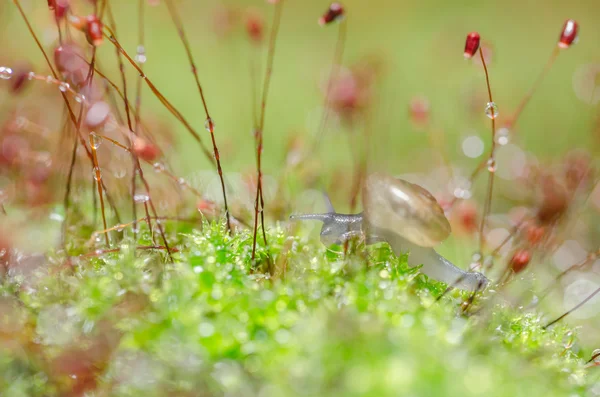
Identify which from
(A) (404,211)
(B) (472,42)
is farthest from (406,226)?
(B) (472,42)

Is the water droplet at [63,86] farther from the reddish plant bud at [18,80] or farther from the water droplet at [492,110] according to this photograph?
the water droplet at [492,110]

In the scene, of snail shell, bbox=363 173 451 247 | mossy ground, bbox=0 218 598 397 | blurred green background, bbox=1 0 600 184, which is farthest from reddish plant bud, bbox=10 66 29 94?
blurred green background, bbox=1 0 600 184

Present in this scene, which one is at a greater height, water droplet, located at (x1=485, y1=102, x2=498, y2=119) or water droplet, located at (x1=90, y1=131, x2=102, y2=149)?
water droplet, located at (x1=485, y1=102, x2=498, y2=119)

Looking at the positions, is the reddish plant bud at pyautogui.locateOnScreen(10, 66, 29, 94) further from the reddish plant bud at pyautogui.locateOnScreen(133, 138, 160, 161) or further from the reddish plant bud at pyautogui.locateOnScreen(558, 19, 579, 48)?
the reddish plant bud at pyautogui.locateOnScreen(558, 19, 579, 48)

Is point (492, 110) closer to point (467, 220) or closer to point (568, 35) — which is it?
point (568, 35)

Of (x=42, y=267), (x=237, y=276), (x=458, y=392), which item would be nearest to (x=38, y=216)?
(x=42, y=267)

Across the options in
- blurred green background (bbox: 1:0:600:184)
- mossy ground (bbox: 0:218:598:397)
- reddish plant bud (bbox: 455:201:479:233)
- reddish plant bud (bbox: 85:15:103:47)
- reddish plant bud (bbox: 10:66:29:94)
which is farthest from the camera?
blurred green background (bbox: 1:0:600:184)
